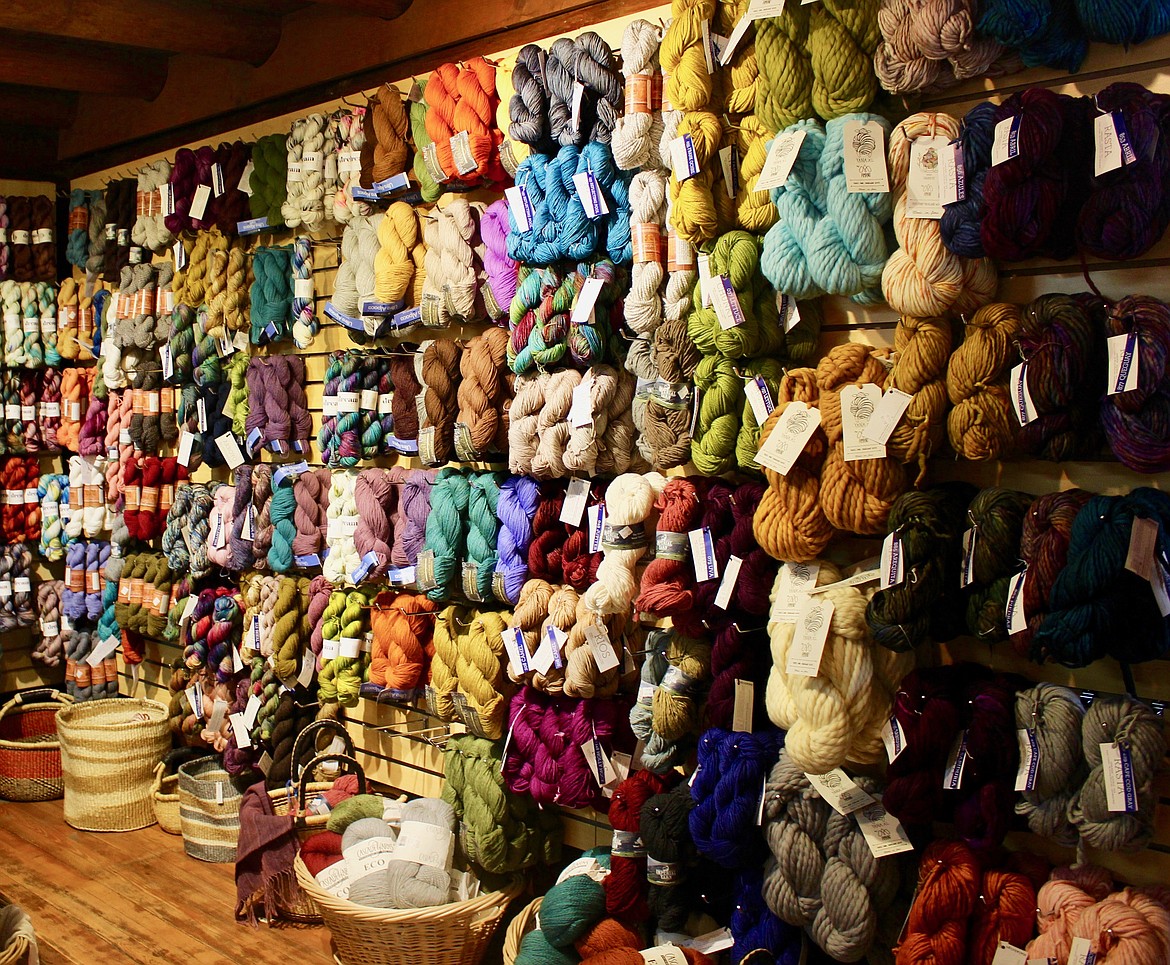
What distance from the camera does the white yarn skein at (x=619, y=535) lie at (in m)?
2.52

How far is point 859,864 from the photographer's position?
214 centimetres

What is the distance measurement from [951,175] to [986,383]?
39 centimetres

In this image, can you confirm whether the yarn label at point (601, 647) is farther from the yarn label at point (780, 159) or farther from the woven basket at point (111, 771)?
the woven basket at point (111, 771)

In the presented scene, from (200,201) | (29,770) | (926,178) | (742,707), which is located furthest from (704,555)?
(29,770)

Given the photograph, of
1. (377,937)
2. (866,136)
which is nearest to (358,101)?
(866,136)

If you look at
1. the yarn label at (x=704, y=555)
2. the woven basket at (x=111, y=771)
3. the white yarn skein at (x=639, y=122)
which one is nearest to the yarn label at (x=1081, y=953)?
the yarn label at (x=704, y=555)

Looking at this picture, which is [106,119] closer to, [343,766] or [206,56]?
[206,56]

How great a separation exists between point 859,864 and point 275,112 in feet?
10.0

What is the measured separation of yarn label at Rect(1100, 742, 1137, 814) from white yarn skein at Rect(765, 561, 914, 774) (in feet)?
1.43

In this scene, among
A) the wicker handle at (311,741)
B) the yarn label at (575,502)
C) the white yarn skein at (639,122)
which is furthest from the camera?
the wicker handle at (311,741)

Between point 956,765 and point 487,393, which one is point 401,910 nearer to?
point 487,393

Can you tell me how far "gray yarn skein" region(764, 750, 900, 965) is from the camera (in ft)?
6.98

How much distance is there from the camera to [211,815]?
3605 mm

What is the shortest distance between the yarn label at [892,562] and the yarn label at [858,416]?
16 cm
